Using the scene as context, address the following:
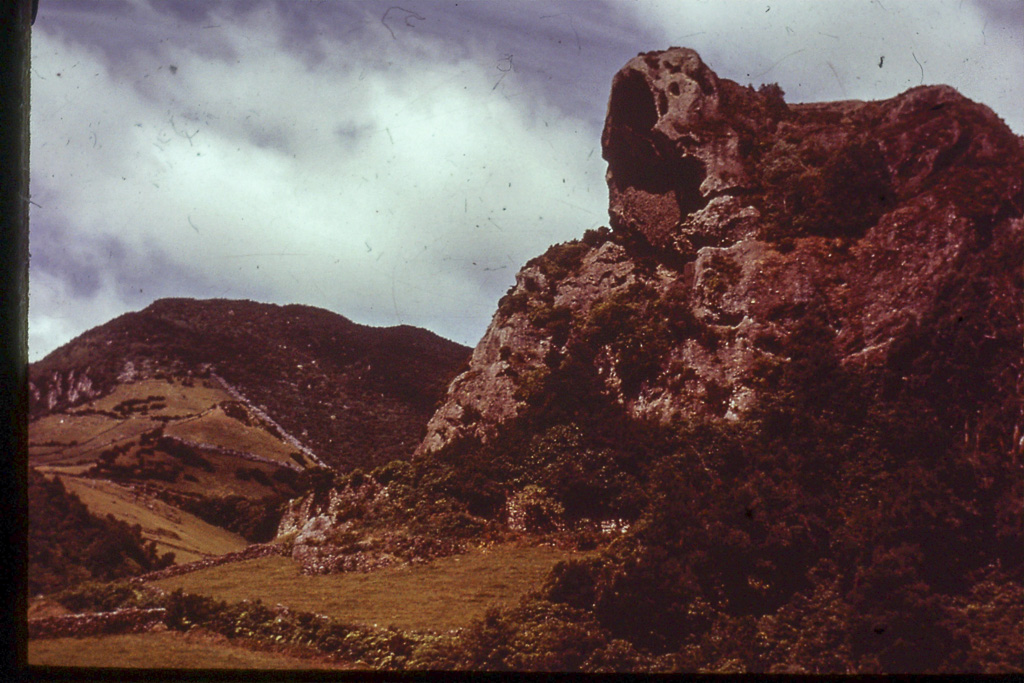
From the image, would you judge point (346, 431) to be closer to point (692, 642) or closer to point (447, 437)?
point (447, 437)

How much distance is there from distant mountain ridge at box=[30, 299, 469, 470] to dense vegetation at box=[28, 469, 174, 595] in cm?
370

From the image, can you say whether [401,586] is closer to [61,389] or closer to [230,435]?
[230,435]

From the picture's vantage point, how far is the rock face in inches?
602

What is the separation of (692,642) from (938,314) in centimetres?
1026

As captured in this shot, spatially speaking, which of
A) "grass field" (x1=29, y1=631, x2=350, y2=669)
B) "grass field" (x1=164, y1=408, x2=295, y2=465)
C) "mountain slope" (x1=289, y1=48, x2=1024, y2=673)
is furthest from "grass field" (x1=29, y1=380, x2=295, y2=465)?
"grass field" (x1=29, y1=631, x2=350, y2=669)

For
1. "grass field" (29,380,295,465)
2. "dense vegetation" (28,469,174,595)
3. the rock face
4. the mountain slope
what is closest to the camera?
the mountain slope

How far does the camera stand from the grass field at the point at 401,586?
13188mm

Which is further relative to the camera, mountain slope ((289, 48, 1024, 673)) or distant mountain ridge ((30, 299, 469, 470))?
distant mountain ridge ((30, 299, 469, 470))

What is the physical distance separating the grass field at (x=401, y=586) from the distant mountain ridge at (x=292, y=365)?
4415 millimetres

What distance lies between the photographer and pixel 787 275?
57.0ft

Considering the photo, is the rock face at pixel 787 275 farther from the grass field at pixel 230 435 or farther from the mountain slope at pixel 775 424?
the grass field at pixel 230 435

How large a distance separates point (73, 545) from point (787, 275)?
19.6 m

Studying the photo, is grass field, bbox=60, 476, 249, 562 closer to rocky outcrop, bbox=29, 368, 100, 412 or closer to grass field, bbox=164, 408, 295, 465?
grass field, bbox=164, 408, 295, 465

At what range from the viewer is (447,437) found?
733 inches
